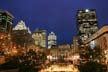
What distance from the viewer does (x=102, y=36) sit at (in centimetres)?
9812

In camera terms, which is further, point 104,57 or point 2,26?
point 2,26

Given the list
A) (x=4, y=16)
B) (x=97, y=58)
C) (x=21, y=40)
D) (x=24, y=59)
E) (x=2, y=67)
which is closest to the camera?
(x=2, y=67)

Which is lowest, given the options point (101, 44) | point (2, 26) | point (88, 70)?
point (88, 70)

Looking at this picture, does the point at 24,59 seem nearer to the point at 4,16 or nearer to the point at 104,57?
the point at 104,57

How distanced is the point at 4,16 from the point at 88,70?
152796mm

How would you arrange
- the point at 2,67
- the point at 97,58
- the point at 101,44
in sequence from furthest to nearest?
1. the point at 101,44
2. the point at 97,58
3. the point at 2,67

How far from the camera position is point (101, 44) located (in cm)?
9700

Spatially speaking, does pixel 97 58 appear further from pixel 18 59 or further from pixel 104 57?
pixel 18 59

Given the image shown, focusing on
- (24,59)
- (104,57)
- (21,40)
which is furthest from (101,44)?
(21,40)

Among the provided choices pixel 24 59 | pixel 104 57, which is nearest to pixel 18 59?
pixel 24 59

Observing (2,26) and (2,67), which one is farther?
(2,26)

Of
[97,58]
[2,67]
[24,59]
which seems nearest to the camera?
[2,67]

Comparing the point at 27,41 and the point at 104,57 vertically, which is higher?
the point at 27,41

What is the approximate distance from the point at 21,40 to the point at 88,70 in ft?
442
